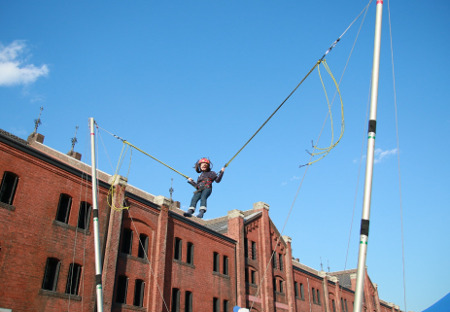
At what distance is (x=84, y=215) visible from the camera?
69.5 feet

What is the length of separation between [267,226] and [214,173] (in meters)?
23.4

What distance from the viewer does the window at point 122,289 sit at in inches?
844

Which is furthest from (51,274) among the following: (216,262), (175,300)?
(216,262)

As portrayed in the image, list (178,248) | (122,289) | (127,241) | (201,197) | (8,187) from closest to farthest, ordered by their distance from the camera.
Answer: (201,197) < (8,187) < (122,289) < (127,241) < (178,248)

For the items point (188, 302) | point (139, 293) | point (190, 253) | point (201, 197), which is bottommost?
point (188, 302)

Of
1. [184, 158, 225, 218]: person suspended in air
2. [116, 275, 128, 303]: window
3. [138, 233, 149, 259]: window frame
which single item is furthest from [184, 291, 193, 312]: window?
[184, 158, 225, 218]: person suspended in air

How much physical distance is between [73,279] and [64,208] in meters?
3.67

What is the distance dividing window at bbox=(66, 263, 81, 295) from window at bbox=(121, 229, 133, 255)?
3.32 metres

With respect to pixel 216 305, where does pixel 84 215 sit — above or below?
above

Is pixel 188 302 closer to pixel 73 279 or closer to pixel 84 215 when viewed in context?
pixel 73 279

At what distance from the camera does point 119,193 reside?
2273 centimetres

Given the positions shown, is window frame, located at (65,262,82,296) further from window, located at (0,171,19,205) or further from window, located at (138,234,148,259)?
window, located at (0,171,19,205)

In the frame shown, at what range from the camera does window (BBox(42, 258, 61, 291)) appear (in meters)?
18.3

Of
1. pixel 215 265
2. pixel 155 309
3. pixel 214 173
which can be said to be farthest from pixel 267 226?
pixel 214 173
